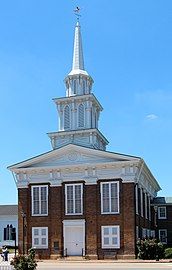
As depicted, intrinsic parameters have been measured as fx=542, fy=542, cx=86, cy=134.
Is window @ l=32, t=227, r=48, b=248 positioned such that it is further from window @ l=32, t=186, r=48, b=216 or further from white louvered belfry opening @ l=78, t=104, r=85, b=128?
white louvered belfry opening @ l=78, t=104, r=85, b=128

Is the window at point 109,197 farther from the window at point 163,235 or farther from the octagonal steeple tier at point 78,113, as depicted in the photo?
the window at point 163,235

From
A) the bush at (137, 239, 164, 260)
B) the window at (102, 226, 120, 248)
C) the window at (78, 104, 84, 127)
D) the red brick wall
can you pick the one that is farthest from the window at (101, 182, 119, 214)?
the window at (78, 104, 84, 127)

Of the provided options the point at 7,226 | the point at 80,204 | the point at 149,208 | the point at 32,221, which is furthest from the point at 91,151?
the point at 7,226

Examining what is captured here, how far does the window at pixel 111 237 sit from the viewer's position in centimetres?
4844

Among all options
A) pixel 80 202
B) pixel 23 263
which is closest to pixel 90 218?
pixel 80 202

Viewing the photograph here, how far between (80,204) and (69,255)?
478cm

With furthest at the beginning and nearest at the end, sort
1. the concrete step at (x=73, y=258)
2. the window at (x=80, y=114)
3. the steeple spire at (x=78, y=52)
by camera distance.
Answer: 1. the steeple spire at (x=78, y=52)
2. the window at (x=80, y=114)
3. the concrete step at (x=73, y=258)

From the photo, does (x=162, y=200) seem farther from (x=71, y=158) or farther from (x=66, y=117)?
(x=71, y=158)

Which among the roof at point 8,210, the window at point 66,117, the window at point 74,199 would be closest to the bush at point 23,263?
the window at point 74,199

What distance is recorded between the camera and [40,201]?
168ft

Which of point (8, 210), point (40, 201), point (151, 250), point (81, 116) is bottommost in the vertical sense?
point (151, 250)

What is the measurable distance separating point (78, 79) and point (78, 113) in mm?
3918

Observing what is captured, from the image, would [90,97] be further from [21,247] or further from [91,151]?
[21,247]

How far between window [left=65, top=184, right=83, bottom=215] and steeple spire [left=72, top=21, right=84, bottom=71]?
1631 cm
